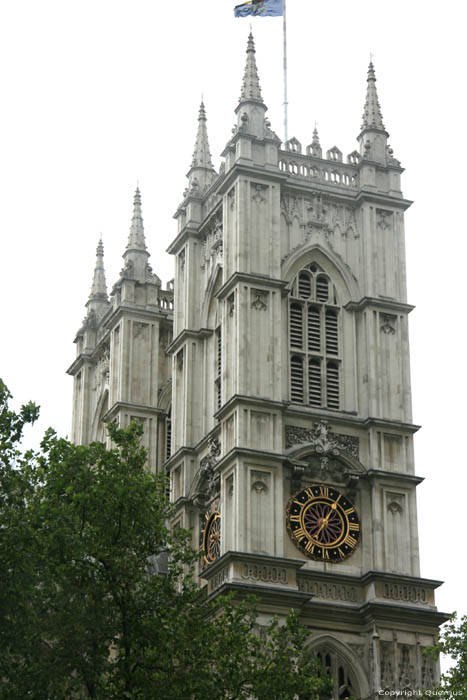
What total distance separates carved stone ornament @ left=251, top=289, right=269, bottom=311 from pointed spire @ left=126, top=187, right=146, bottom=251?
1670 centimetres

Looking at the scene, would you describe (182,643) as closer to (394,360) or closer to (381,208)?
(394,360)

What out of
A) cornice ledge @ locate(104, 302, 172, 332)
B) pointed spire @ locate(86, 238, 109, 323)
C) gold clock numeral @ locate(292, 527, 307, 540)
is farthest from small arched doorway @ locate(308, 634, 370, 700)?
pointed spire @ locate(86, 238, 109, 323)

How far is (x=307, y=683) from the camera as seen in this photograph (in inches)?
1768

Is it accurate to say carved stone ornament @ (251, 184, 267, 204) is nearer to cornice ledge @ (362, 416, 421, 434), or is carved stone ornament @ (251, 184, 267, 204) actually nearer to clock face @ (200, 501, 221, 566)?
cornice ledge @ (362, 416, 421, 434)

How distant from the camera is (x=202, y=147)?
70.4 meters

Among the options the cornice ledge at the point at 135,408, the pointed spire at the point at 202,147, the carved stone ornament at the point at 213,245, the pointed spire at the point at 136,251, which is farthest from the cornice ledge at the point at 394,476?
the pointed spire at the point at 136,251

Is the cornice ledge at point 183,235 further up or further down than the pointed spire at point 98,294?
further down

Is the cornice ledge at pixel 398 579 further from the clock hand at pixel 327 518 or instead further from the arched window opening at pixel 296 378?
the arched window opening at pixel 296 378

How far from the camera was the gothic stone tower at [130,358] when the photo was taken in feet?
235

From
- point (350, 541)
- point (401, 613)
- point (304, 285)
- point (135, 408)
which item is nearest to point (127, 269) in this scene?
point (135, 408)

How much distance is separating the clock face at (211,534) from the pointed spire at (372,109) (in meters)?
17.3

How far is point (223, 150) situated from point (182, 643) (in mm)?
25371

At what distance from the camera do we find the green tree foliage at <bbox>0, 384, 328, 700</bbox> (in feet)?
143

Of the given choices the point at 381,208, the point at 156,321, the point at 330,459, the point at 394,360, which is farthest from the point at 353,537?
the point at 156,321
